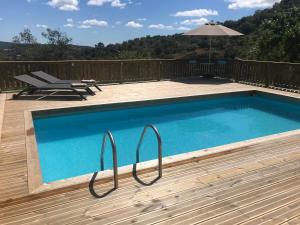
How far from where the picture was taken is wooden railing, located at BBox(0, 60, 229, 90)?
8656mm

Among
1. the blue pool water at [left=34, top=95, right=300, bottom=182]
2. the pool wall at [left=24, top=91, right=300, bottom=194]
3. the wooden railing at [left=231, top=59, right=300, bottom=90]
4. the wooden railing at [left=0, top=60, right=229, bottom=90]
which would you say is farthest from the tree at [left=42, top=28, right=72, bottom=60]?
the pool wall at [left=24, top=91, right=300, bottom=194]

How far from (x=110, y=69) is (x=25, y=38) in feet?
61.7

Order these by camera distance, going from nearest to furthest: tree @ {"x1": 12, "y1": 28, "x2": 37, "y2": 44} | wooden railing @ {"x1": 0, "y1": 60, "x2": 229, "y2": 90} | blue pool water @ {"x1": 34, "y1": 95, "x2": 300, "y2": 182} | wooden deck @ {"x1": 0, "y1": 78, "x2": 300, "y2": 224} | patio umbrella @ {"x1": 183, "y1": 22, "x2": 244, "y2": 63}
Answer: wooden deck @ {"x1": 0, "y1": 78, "x2": 300, "y2": 224}, blue pool water @ {"x1": 34, "y1": 95, "x2": 300, "y2": 182}, wooden railing @ {"x1": 0, "y1": 60, "x2": 229, "y2": 90}, patio umbrella @ {"x1": 183, "y1": 22, "x2": 244, "y2": 63}, tree @ {"x1": 12, "y1": 28, "x2": 37, "y2": 44}

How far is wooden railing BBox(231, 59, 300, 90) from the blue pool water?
3.46 feet

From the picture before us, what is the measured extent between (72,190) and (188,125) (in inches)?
179

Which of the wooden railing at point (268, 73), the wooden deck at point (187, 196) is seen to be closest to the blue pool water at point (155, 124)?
the wooden railing at point (268, 73)

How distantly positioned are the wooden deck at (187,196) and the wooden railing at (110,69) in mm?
4821

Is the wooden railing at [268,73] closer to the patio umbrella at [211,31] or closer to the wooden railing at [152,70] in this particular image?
the wooden railing at [152,70]

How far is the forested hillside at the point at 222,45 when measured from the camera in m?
16.7

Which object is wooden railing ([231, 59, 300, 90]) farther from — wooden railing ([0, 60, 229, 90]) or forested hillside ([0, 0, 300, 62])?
forested hillside ([0, 0, 300, 62])

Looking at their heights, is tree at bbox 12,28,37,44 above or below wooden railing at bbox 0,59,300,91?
above

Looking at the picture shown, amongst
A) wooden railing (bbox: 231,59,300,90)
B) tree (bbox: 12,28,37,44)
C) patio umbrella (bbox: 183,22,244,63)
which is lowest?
wooden railing (bbox: 231,59,300,90)

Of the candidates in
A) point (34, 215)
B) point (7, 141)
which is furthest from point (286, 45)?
point (34, 215)

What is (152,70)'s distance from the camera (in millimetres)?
10961
